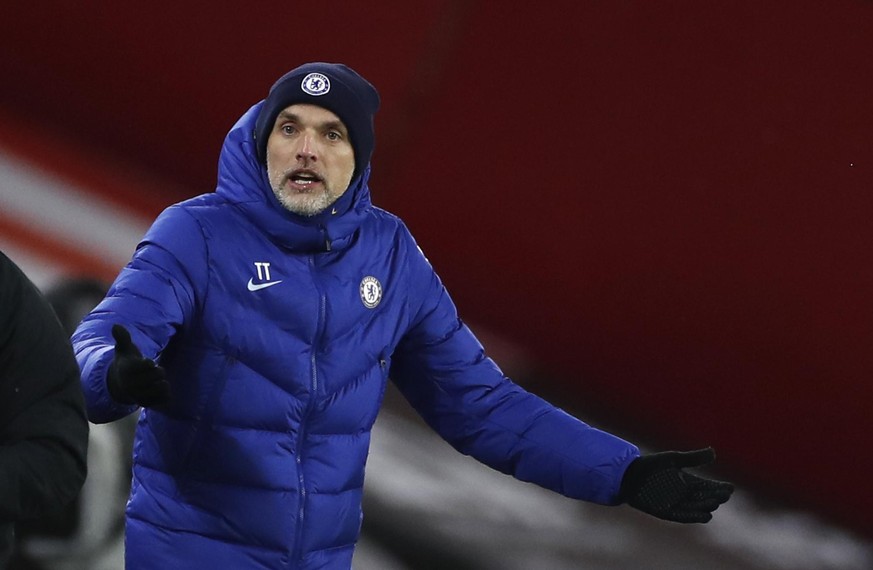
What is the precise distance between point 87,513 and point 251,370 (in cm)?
134

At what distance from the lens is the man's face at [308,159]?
2.37m

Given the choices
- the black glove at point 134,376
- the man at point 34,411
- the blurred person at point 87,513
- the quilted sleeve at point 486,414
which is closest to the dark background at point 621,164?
the blurred person at point 87,513

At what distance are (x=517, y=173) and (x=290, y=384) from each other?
144 cm

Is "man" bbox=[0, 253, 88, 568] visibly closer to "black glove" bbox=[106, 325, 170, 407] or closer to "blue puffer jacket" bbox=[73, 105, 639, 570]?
"black glove" bbox=[106, 325, 170, 407]

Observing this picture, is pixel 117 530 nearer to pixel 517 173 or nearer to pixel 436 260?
pixel 436 260

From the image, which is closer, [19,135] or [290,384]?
[290,384]

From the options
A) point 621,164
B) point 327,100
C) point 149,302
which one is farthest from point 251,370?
point 621,164

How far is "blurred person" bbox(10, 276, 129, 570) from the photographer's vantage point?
3463 mm

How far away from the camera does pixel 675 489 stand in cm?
246

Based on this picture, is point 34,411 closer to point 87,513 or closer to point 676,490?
point 676,490

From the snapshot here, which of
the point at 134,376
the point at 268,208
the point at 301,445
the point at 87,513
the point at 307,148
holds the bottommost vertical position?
the point at 87,513

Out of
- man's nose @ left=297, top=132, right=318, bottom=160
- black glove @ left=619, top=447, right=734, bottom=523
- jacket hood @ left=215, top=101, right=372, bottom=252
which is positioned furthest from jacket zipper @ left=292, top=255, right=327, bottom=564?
black glove @ left=619, top=447, right=734, bottom=523

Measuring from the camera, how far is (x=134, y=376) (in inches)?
77.9

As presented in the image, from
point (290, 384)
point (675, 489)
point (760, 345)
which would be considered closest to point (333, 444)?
point (290, 384)
